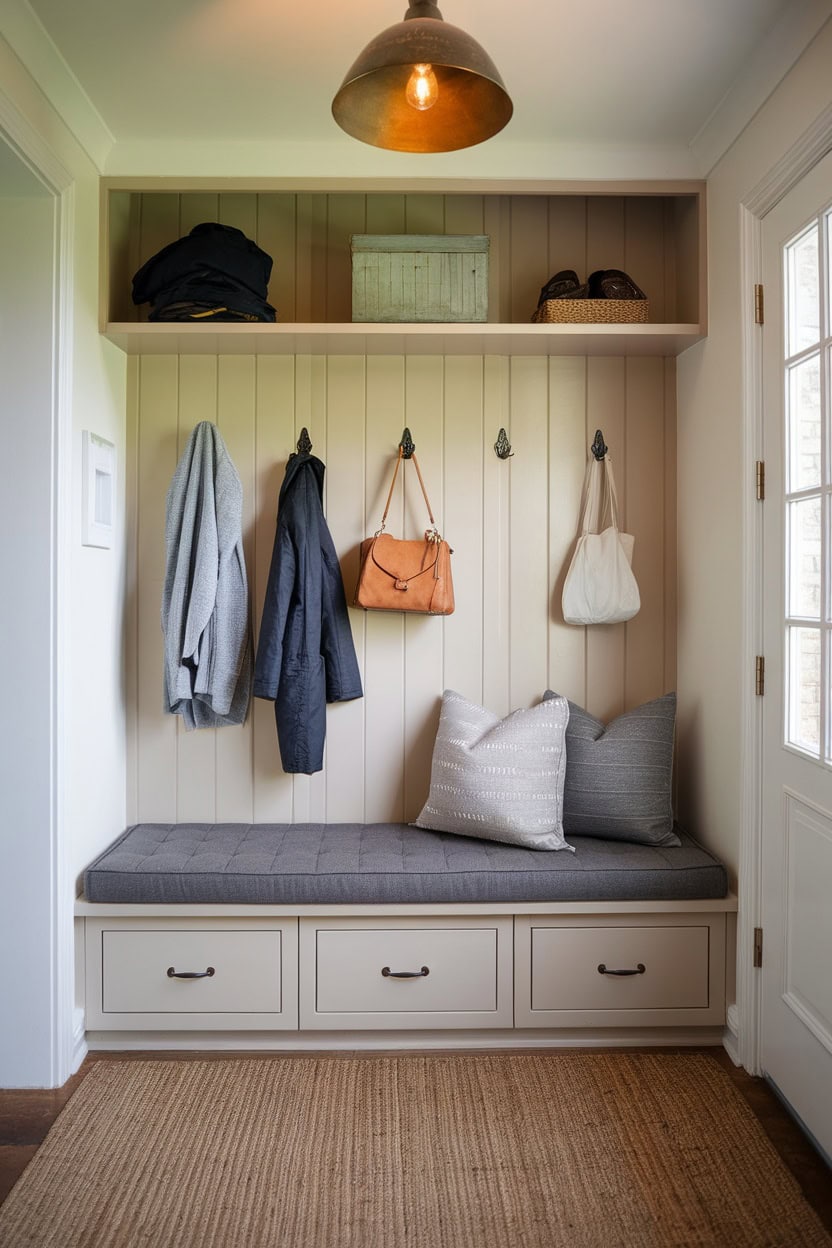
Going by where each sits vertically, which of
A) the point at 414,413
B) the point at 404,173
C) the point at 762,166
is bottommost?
the point at 414,413

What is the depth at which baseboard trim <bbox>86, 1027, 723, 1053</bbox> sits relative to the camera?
249cm

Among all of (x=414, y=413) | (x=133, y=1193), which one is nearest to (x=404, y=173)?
(x=414, y=413)

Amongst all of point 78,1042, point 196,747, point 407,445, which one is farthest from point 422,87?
point 78,1042

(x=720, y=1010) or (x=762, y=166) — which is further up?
(x=762, y=166)

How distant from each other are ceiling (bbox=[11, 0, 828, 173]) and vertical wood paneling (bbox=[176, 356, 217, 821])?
70cm

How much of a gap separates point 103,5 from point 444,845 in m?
2.23

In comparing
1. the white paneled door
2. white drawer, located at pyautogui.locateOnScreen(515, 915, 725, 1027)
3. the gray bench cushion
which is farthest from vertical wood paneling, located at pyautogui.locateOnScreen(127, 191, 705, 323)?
white drawer, located at pyautogui.locateOnScreen(515, 915, 725, 1027)

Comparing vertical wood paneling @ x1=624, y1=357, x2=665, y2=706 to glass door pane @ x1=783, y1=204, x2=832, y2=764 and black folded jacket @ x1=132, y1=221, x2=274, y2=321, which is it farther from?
black folded jacket @ x1=132, y1=221, x2=274, y2=321

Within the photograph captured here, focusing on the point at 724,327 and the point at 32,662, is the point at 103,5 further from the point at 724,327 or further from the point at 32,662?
the point at 724,327

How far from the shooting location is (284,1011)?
246 centimetres

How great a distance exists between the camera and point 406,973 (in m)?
2.46

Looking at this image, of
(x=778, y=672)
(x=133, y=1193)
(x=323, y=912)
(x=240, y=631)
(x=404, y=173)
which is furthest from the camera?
(x=240, y=631)

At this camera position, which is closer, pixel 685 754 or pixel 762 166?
pixel 762 166

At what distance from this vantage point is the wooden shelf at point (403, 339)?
2.62 m
